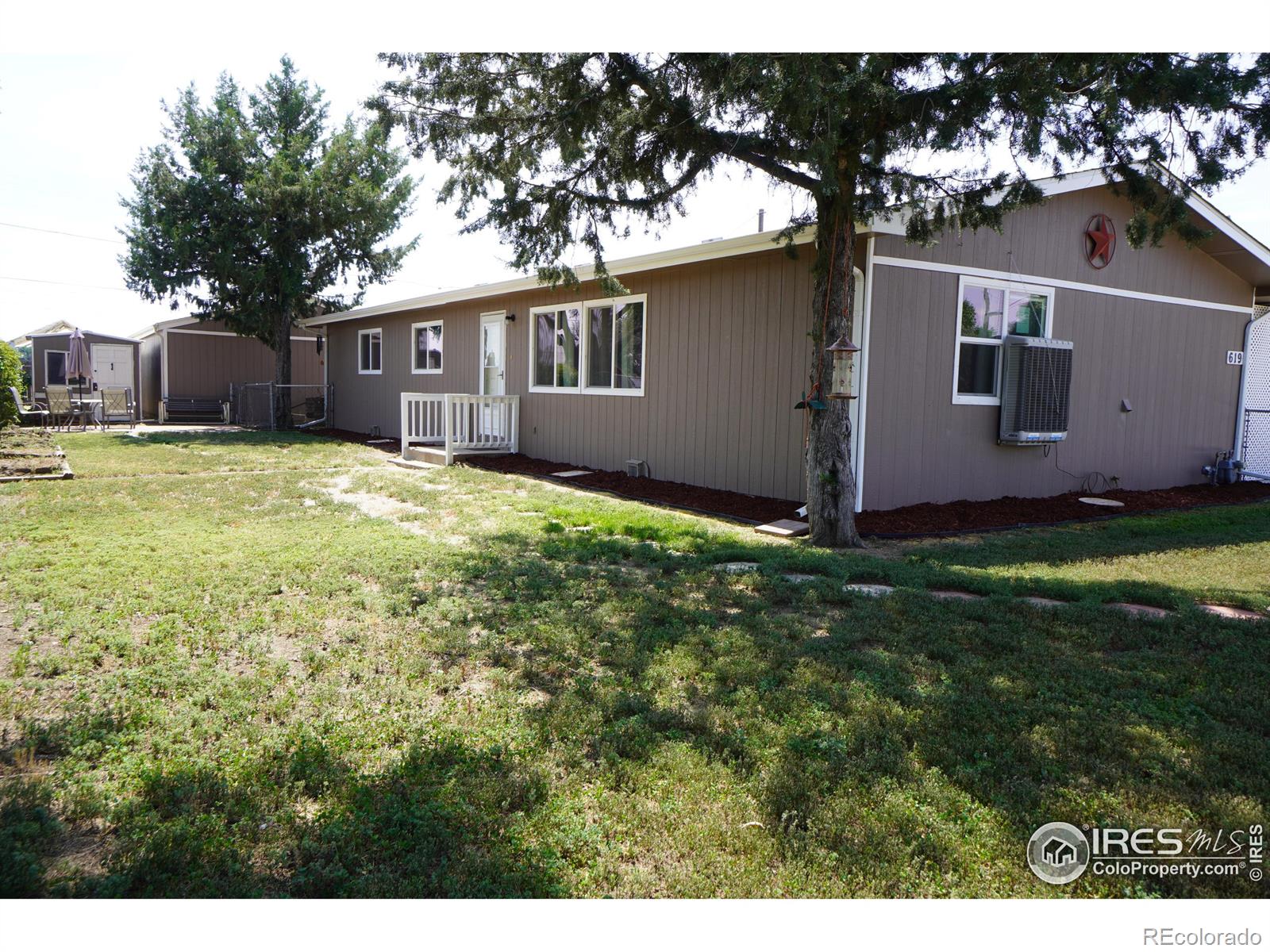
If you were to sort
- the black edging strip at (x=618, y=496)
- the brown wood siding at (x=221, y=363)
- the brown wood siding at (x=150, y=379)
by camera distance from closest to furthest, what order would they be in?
the black edging strip at (x=618, y=496)
the brown wood siding at (x=221, y=363)
the brown wood siding at (x=150, y=379)

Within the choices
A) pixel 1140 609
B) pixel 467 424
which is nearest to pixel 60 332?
pixel 467 424

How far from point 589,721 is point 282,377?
19.7 metres

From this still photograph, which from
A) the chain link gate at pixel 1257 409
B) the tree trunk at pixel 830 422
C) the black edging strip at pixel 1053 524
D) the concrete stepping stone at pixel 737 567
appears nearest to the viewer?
the concrete stepping stone at pixel 737 567

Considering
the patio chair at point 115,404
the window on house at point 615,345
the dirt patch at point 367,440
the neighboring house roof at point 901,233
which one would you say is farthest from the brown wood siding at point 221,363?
the window on house at point 615,345

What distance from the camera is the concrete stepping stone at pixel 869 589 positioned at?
4.59m

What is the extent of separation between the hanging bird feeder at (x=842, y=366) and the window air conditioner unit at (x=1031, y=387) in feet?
9.81

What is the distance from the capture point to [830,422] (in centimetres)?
625

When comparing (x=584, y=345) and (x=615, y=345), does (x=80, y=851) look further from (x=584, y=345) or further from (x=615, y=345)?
(x=584, y=345)

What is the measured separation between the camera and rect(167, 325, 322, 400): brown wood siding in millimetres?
22203

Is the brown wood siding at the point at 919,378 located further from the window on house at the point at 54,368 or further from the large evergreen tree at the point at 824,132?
the window on house at the point at 54,368

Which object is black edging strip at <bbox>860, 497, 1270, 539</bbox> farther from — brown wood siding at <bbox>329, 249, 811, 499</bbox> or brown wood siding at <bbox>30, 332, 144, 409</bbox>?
brown wood siding at <bbox>30, 332, 144, 409</bbox>

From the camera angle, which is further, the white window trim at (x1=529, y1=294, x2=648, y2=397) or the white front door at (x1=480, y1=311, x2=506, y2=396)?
the white front door at (x1=480, y1=311, x2=506, y2=396)

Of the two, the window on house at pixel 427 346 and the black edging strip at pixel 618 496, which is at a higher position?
the window on house at pixel 427 346

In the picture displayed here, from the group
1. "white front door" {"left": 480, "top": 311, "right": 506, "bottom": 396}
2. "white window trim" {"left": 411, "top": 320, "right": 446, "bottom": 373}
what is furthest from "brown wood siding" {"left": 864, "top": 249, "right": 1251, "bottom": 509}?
"white window trim" {"left": 411, "top": 320, "right": 446, "bottom": 373}
